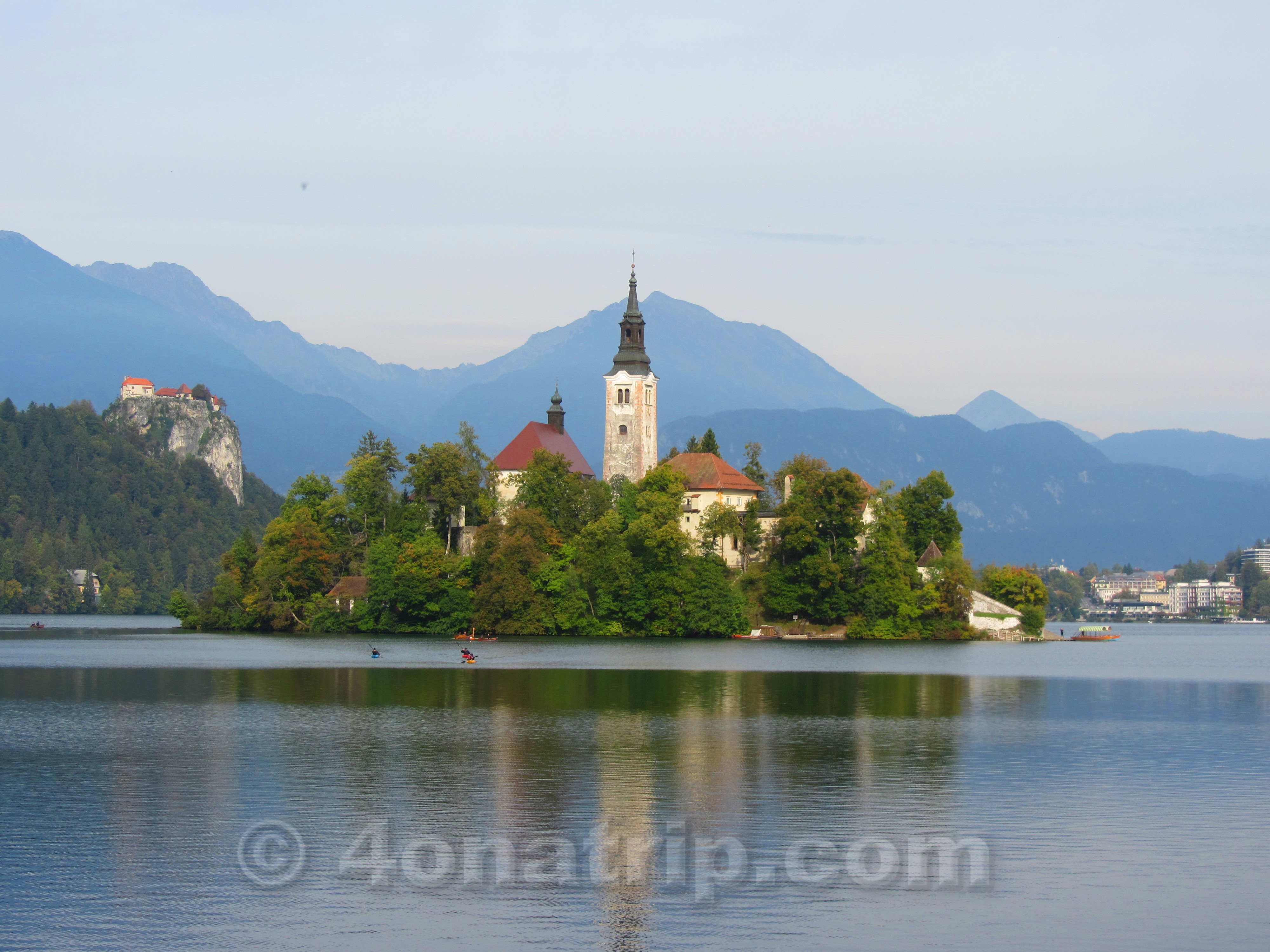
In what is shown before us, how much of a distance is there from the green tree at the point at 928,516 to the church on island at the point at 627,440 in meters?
13.0

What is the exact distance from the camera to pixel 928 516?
107 metres

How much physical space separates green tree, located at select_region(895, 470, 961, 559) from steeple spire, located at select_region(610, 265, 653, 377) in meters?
30.0

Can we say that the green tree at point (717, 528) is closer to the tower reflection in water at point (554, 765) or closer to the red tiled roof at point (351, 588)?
the red tiled roof at point (351, 588)

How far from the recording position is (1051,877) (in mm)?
21781

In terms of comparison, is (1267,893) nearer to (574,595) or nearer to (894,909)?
(894,909)

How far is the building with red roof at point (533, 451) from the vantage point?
118 m

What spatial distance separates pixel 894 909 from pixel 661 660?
54.2m

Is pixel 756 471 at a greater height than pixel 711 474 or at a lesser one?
greater

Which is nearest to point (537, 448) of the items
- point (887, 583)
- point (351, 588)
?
point (351, 588)

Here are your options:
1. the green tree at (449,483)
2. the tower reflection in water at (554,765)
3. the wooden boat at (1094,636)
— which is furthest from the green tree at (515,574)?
the wooden boat at (1094,636)

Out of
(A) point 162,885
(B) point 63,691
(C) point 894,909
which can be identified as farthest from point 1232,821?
(B) point 63,691

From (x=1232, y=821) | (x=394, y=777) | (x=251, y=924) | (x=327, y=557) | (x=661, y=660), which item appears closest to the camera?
(x=251, y=924)

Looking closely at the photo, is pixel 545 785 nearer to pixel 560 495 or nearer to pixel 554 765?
pixel 554 765

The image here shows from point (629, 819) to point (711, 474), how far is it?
86.7 metres
